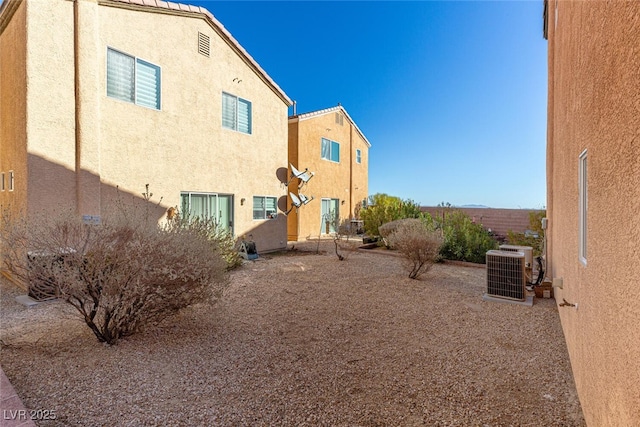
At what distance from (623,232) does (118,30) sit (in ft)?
36.0

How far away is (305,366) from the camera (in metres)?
3.92

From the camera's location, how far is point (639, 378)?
1.59m

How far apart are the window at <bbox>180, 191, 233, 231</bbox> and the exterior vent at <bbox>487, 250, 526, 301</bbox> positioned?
762 cm

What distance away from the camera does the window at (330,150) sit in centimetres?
1972

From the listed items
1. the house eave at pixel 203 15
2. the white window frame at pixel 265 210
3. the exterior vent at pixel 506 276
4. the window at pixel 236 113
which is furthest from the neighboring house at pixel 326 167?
the exterior vent at pixel 506 276

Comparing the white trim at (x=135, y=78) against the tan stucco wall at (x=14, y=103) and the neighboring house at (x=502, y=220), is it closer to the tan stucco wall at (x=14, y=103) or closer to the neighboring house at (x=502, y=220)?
the tan stucco wall at (x=14, y=103)

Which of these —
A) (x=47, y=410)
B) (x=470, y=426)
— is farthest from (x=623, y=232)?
(x=47, y=410)

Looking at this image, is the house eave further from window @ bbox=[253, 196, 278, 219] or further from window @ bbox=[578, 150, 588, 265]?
window @ bbox=[578, 150, 588, 265]

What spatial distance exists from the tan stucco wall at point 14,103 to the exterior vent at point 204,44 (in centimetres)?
449

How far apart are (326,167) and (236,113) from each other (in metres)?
8.58

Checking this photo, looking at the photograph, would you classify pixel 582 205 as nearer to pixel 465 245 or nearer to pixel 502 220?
pixel 465 245

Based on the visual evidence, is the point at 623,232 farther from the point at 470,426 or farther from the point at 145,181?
the point at 145,181

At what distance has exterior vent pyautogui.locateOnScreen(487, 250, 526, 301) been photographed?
22.6ft

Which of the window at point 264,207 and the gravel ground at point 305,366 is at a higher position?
the window at point 264,207
